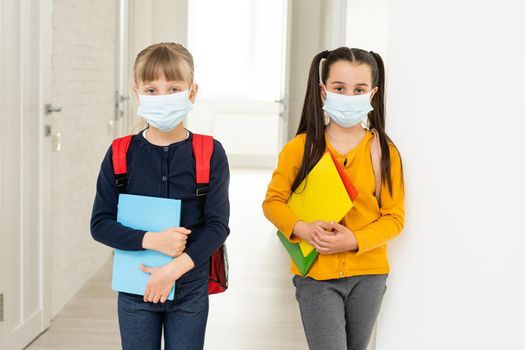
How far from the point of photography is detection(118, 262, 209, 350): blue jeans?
6.26ft

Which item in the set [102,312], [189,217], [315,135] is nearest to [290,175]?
[315,135]

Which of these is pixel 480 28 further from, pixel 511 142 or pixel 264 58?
pixel 264 58

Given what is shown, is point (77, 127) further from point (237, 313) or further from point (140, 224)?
point (140, 224)

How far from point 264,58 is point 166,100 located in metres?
9.42

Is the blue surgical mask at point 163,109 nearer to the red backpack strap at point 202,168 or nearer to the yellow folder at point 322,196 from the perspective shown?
the red backpack strap at point 202,168

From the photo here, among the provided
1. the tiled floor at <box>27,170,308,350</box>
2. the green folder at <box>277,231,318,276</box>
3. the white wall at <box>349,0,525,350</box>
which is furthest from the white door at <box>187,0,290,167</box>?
the white wall at <box>349,0,525,350</box>

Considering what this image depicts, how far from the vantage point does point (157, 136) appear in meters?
1.97

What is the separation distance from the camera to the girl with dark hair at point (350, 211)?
1.89 metres

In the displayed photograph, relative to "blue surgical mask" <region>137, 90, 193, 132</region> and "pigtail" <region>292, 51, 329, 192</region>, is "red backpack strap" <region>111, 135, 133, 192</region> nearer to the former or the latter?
"blue surgical mask" <region>137, 90, 193, 132</region>

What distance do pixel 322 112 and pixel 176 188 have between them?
432 millimetres

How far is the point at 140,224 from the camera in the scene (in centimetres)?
187

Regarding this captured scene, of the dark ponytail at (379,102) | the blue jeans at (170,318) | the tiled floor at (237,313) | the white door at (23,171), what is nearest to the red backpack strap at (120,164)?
the blue jeans at (170,318)

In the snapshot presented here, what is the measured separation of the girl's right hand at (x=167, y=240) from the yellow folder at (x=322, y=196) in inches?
12.3

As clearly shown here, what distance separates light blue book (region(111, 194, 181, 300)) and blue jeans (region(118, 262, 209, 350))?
0.06 metres
